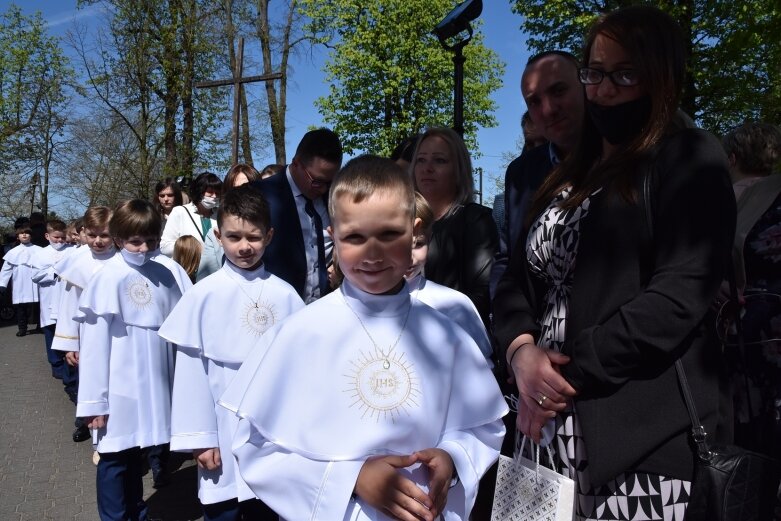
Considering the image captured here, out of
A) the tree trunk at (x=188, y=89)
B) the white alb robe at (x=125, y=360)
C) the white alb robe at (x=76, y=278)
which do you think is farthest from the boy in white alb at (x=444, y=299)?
the tree trunk at (x=188, y=89)

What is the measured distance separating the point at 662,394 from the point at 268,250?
9.15 feet

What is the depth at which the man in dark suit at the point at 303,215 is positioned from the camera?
4.12 meters

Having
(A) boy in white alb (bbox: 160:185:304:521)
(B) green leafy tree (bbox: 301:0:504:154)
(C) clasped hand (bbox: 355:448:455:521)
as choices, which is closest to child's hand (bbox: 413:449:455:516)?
(C) clasped hand (bbox: 355:448:455:521)

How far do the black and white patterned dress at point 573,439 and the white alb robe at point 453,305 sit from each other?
75 cm

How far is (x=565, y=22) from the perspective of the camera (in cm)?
1978

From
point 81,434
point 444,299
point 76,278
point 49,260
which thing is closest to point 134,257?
point 444,299

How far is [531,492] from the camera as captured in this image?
6.50 feet

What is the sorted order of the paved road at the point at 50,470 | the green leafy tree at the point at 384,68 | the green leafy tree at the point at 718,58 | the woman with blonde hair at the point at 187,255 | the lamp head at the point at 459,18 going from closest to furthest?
the paved road at the point at 50,470
the woman with blonde hair at the point at 187,255
the lamp head at the point at 459,18
the green leafy tree at the point at 718,58
the green leafy tree at the point at 384,68

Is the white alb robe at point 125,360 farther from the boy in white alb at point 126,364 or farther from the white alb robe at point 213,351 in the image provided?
the white alb robe at point 213,351

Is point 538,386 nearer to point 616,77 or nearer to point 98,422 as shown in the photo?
point 616,77

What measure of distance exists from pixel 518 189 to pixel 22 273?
14092 millimetres

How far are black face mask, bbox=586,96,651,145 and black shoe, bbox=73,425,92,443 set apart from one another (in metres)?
6.49

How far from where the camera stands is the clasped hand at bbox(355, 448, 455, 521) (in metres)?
1.72

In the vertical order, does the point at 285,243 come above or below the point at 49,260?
below
